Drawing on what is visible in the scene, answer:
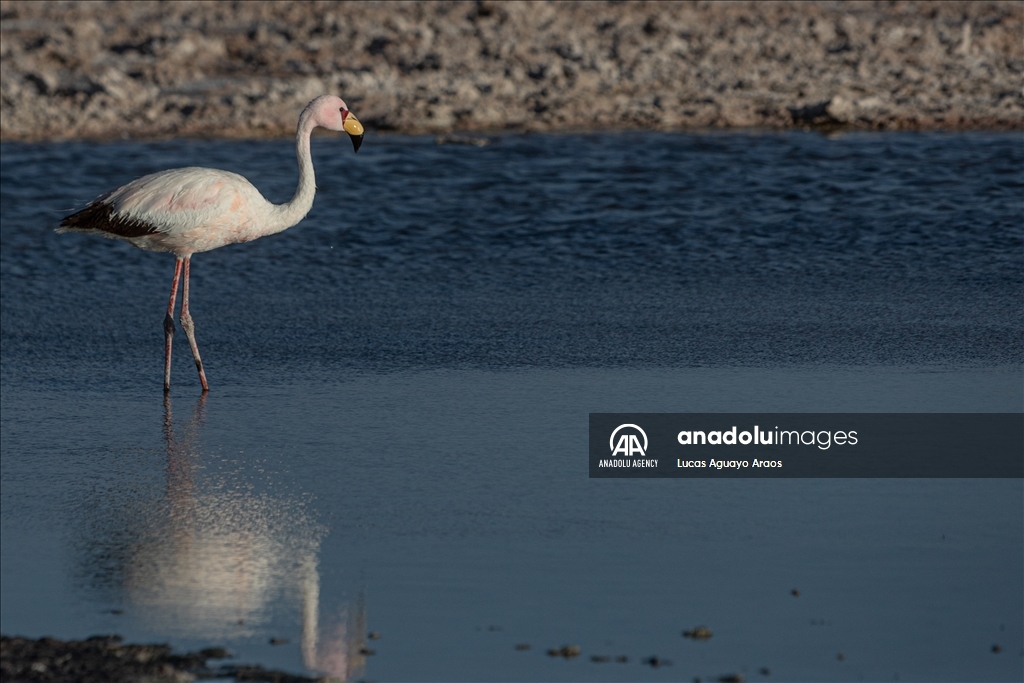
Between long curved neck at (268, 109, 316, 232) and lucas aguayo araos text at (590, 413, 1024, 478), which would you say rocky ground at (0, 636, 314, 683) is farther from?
long curved neck at (268, 109, 316, 232)

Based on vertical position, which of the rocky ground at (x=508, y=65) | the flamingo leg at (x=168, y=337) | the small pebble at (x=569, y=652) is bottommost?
the small pebble at (x=569, y=652)

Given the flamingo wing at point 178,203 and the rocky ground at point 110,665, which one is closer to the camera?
the rocky ground at point 110,665

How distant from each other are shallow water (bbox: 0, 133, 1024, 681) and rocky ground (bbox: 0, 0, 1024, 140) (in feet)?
Answer: 2.22

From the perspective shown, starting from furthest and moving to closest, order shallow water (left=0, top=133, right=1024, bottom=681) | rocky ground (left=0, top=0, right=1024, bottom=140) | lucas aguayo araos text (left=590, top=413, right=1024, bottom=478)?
rocky ground (left=0, top=0, right=1024, bottom=140), lucas aguayo araos text (left=590, top=413, right=1024, bottom=478), shallow water (left=0, top=133, right=1024, bottom=681)

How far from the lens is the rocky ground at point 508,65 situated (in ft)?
47.2

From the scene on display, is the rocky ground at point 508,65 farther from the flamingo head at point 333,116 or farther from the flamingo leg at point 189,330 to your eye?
the flamingo leg at point 189,330

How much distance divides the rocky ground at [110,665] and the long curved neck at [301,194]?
447cm

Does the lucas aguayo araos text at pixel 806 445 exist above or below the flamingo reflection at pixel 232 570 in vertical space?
above

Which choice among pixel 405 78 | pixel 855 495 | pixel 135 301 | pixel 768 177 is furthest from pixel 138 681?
pixel 405 78

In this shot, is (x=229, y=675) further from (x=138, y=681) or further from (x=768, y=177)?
(x=768, y=177)

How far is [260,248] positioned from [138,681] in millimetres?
7276

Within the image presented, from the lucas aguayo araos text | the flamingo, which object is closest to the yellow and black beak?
the flamingo

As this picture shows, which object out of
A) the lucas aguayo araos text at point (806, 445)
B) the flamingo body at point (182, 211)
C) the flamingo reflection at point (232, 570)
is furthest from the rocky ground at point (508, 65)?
the flamingo reflection at point (232, 570)

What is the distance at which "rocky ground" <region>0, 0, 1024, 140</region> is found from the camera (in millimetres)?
14383
